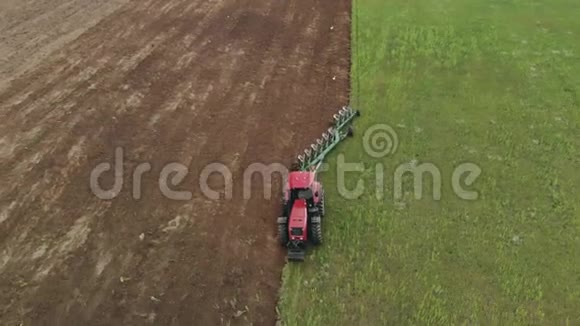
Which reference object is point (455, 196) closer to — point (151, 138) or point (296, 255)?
point (296, 255)

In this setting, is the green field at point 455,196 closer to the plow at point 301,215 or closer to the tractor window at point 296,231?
the plow at point 301,215

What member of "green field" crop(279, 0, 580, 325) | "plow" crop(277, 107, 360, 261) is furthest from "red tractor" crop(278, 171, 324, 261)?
"green field" crop(279, 0, 580, 325)

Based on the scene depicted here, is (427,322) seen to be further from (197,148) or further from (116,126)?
(116,126)

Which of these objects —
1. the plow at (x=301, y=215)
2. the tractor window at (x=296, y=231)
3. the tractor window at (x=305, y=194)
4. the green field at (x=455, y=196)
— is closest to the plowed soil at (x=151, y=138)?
the plow at (x=301, y=215)

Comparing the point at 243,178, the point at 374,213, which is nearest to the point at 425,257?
the point at 374,213

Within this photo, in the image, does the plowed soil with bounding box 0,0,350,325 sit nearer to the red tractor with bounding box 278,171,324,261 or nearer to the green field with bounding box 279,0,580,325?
the red tractor with bounding box 278,171,324,261
